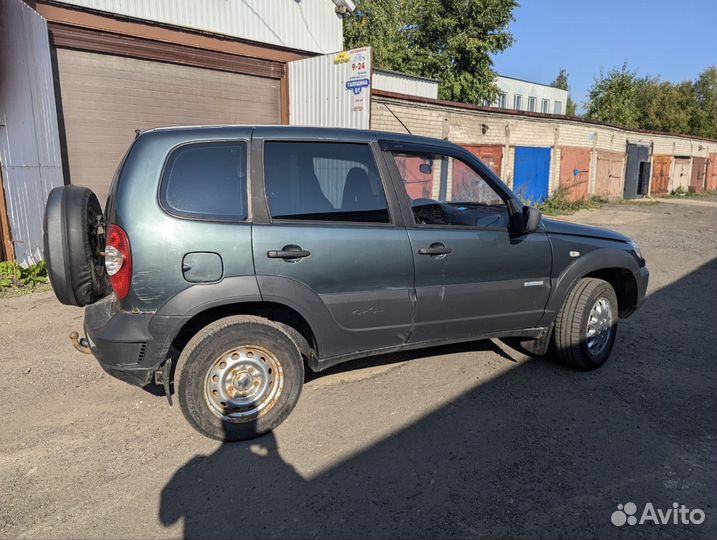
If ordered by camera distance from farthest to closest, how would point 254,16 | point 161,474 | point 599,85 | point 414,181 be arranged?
point 599,85 < point 254,16 < point 414,181 < point 161,474

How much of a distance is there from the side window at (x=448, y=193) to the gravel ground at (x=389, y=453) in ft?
4.32

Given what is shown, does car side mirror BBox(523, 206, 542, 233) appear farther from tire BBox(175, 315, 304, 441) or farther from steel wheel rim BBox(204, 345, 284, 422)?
steel wheel rim BBox(204, 345, 284, 422)

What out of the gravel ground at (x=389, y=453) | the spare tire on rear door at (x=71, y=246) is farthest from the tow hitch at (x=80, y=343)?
the gravel ground at (x=389, y=453)

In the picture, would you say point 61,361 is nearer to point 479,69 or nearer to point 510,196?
point 510,196

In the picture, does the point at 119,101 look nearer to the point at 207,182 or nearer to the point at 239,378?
the point at 207,182

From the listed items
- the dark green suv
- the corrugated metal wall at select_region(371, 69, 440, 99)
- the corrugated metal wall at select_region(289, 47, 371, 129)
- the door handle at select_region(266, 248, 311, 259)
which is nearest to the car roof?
the dark green suv

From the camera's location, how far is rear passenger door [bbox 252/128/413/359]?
3186 millimetres

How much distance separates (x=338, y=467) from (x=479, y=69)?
27744 mm

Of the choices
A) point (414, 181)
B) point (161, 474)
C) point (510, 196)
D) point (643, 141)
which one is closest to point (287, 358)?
point (161, 474)

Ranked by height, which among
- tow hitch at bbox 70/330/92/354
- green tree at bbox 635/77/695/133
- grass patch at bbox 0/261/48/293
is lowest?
grass patch at bbox 0/261/48/293

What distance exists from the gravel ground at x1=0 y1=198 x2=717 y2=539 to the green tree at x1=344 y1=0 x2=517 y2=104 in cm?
2463

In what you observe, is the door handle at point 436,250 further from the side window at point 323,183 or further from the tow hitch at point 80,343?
the tow hitch at point 80,343

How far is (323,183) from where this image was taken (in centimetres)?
350

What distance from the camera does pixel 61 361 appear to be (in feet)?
15.2
